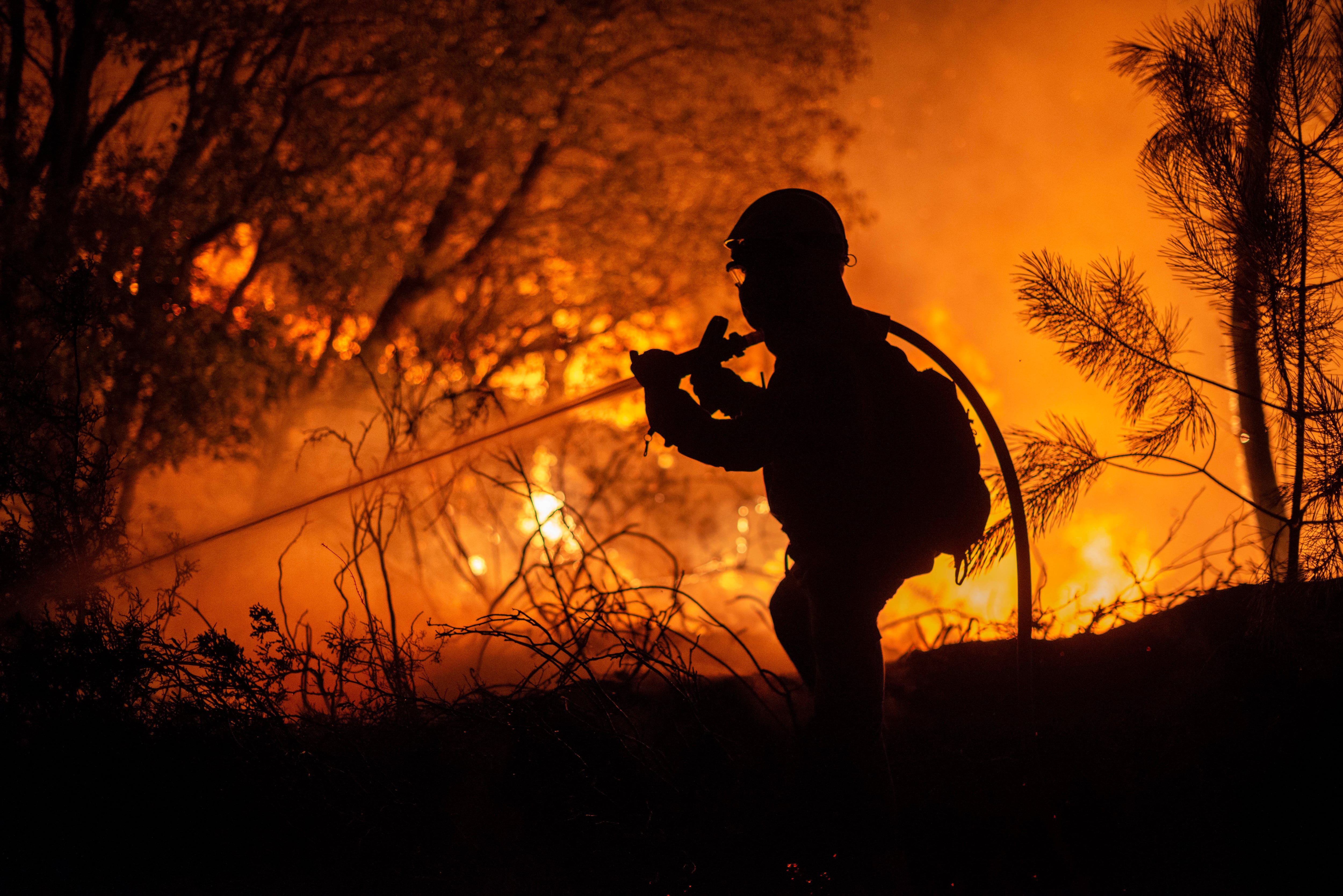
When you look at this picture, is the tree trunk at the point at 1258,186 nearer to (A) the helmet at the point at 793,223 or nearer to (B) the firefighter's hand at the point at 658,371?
(A) the helmet at the point at 793,223

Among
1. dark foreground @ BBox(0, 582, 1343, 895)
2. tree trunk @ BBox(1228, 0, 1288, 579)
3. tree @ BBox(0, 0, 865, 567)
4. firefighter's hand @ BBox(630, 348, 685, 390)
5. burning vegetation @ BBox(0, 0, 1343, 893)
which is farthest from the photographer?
tree @ BBox(0, 0, 865, 567)

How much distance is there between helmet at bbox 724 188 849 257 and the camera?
1396mm

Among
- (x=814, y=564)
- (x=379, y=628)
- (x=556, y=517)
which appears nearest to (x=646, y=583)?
(x=556, y=517)

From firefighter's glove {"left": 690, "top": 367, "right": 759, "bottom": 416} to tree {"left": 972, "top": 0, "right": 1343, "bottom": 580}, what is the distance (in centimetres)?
107

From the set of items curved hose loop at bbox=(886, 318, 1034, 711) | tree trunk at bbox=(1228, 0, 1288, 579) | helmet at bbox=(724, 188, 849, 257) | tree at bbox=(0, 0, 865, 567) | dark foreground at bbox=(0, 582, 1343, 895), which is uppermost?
tree at bbox=(0, 0, 865, 567)

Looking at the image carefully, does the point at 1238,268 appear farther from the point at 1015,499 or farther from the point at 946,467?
the point at 946,467

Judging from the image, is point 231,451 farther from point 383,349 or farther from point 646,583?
point 646,583

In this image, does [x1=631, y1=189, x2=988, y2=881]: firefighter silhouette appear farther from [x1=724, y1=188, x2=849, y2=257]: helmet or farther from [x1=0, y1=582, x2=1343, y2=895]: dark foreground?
[x1=0, y1=582, x2=1343, y2=895]: dark foreground

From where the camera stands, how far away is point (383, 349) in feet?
13.6

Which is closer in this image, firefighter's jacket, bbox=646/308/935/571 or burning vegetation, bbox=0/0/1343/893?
firefighter's jacket, bbox=646/308/935/571

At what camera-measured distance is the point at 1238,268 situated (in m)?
2.00

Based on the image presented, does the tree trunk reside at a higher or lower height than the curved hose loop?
higher


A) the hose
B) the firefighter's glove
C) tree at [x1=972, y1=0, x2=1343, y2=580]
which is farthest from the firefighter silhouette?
tree at [x1=972, y1=0, x2=1343, y2=580]

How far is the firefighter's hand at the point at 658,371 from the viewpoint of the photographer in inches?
53.5
